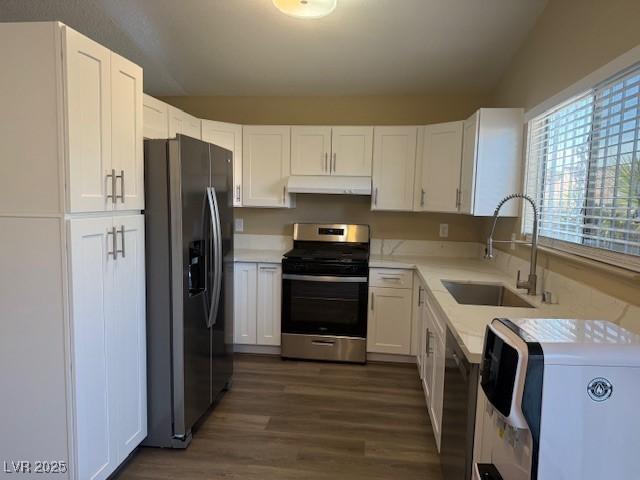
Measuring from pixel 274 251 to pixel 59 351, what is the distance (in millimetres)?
2424

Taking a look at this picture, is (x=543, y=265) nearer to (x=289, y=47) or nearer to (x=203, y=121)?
(x=289, y=47)

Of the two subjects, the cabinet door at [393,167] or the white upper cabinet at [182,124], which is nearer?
the white upper cabinet at [182,124]

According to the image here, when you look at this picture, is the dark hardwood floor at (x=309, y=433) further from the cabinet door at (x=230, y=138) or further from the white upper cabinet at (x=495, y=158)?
the cabinet door at (x=230, y=138)

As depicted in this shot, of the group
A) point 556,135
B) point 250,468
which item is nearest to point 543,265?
point 556,135

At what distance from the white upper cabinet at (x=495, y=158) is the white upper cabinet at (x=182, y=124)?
7.36ft

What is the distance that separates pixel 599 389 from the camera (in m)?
0.89

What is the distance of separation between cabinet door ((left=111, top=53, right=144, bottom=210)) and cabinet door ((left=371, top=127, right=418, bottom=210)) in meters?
2.10

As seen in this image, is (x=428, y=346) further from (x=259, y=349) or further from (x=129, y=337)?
(x=129, y=337)

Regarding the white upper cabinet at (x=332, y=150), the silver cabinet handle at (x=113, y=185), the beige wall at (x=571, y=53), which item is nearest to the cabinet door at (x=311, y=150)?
the white upper cabinet at (x=332, y=150)

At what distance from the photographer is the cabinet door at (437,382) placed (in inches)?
80.3

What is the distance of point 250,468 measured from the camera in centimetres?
207

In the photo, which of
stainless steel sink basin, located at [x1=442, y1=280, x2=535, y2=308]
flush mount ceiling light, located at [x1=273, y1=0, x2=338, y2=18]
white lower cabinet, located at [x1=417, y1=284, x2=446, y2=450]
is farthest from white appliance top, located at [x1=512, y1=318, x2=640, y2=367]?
flush mount ceiling light, located at [x1=273, y1=0, x2=338, y2=18]

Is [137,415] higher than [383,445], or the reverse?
[137,415]

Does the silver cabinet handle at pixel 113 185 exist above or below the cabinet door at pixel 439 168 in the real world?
below
